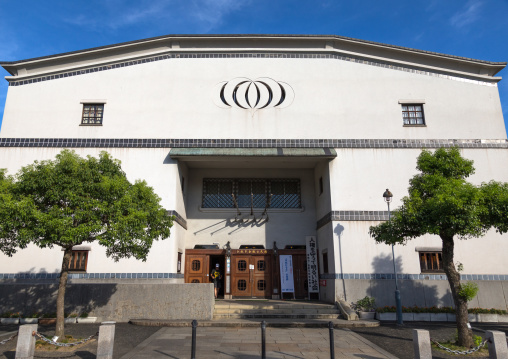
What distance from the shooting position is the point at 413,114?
17203mm

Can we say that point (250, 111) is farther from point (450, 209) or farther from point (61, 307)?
point (61, 307)

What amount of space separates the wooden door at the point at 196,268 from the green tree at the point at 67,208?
7708 mm

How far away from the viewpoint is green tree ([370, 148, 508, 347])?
9.23 m

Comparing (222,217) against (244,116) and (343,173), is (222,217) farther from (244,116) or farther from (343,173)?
(343,173)

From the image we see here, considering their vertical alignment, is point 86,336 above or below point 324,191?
below

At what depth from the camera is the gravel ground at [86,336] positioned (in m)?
8.66

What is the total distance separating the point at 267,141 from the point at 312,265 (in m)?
6.35

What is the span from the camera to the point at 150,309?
13.4m

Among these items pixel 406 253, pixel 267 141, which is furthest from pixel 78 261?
pixel 406 253

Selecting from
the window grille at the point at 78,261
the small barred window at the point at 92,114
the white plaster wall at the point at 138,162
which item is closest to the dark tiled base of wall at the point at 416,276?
the white plaster wall at the point at 138,162

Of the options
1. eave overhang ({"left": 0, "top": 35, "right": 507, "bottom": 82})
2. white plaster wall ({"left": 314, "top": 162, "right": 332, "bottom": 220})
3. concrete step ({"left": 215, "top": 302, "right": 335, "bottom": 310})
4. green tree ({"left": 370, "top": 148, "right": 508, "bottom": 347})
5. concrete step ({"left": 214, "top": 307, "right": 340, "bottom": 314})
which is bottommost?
concrete step ({"left": 214, "top": 307, "right": 340, "bottom": 314})

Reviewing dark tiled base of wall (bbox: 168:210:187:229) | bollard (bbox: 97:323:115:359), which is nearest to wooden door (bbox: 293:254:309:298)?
dark tiled base of wall (bbox: 168:210:187:229)

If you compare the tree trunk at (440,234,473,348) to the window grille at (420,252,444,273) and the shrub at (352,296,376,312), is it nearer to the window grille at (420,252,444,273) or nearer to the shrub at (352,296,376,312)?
the shrub at (352,296,376,312)

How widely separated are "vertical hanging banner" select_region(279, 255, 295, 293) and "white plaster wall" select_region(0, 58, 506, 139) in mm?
6074
